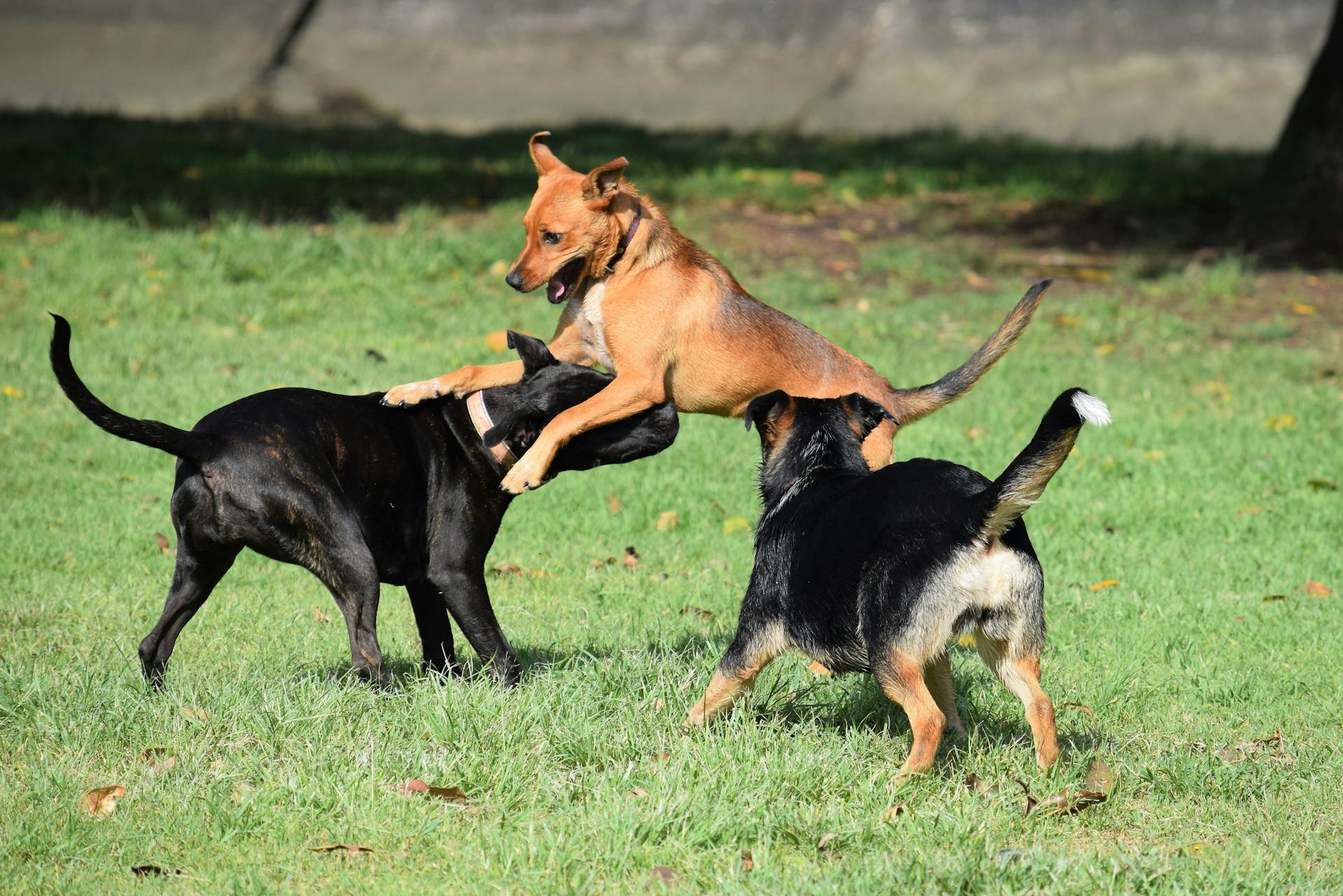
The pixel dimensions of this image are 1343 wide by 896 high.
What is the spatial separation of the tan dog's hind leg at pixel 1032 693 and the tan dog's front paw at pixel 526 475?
1867 mm

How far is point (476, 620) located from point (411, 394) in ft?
3.28

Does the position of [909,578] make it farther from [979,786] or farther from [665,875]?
[665,875]

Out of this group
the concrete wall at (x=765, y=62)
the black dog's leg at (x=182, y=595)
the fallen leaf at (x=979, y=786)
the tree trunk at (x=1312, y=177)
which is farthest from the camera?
the concrete wall at (x=765, y=62)

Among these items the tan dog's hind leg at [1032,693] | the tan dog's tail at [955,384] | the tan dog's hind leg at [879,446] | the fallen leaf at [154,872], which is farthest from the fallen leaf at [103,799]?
the tan dog's tail at [955,384]

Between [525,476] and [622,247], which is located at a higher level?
[622,247]

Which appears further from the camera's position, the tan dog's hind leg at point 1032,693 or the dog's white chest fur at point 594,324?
the dog's white chest fur at point 594,324

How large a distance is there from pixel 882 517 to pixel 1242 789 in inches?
62.0

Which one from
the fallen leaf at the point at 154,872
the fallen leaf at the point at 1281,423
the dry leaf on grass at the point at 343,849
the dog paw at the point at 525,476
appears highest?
the dog paw at the point at 525,476

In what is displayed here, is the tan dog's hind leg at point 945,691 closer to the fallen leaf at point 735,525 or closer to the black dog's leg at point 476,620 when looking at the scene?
the black dog's leg at point 476,620

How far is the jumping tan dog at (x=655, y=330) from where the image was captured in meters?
5.91

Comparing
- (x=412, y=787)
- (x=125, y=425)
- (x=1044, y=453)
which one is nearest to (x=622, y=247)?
(x=125, y=425)

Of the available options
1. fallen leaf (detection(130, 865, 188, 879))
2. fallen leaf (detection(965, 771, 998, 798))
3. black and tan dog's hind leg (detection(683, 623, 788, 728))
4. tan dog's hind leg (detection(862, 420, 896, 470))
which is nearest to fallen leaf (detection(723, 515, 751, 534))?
tan dog's hind leg (detection(862, 420, 896, 470))

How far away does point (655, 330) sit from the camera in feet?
19.6

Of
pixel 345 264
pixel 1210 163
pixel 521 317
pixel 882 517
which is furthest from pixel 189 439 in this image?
pixel 1210 163
